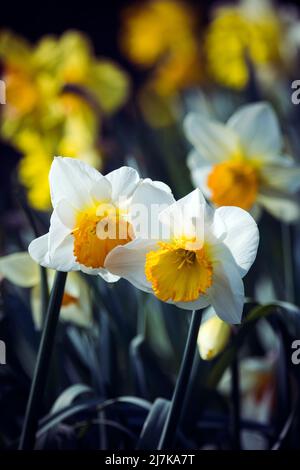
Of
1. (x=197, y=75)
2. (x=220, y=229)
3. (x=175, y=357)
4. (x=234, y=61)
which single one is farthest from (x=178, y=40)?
(x=220, y=229)

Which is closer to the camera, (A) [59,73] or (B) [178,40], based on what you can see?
(A) [59,73]

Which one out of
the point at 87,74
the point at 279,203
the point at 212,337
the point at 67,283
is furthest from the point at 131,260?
→ the point at 87,74

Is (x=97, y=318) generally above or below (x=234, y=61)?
below

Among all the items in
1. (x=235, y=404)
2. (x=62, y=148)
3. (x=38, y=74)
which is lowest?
(x=235, y=404)

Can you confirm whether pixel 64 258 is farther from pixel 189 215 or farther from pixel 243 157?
pixel 243 157

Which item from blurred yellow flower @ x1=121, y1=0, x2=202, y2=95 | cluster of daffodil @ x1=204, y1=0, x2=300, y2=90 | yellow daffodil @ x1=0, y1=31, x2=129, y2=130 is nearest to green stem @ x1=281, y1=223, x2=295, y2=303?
yellow daffodil @ x1=0, y1=31, x2=129, y2=130

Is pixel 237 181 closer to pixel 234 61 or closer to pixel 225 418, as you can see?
pixel 225 418

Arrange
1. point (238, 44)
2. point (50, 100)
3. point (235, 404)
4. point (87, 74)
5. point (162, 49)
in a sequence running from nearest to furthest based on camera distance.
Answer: point (235, 404)
point (50, 100)
point (87, 74)
point (238, 44)
point (162, 49)
